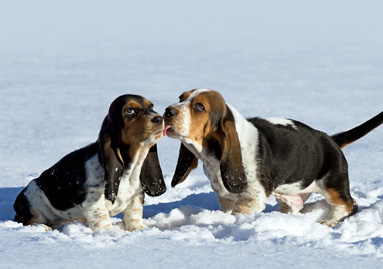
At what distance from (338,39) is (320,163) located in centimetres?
1580

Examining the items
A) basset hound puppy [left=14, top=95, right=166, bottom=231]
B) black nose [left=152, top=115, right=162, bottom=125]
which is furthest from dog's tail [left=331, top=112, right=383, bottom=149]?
black nose [left=152, top=115, right=162, bottom=125]

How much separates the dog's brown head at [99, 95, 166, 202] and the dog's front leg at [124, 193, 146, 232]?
37 centimetres

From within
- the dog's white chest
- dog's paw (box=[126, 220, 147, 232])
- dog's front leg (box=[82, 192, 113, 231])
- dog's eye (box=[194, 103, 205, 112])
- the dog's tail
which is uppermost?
dog's eye (box=[194, 103, 205, 112])

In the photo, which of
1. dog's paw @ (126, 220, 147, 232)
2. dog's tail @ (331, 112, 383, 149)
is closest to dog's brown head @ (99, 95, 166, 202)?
dog's paw @ (126, 220, 147, 232)

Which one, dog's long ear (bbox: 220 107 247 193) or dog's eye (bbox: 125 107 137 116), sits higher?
dog's eye (bbox: 125 107 137 116)

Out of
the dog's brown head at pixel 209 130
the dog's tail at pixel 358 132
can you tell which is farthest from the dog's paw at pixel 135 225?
the dog's tail at pixel 358 132

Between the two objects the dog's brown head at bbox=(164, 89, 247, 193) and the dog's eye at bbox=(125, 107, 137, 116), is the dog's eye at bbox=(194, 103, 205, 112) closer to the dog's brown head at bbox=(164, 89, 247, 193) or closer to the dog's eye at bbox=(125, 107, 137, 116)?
the dog's brown head at bbox=(164, 89, 247, 193)

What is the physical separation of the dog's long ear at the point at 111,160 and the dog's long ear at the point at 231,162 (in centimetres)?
70

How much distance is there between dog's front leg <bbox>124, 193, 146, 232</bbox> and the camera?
15.1 feet

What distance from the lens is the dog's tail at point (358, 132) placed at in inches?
200

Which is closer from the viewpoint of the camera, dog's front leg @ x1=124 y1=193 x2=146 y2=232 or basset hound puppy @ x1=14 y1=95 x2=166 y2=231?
basset hound puppy @ x1=14 y1=95 x2=166 y2=231

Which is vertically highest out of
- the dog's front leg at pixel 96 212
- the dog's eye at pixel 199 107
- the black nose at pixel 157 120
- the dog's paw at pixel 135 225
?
the dog's eye at pixel 199 107

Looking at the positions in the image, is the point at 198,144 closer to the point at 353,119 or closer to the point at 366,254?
the point at 366,254

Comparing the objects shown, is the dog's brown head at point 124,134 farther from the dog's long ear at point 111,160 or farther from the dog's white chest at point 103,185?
the dog's white chest at point 103,185
